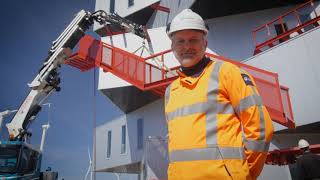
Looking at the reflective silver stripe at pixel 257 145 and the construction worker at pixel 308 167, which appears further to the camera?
the construction worker at pixel 308 167

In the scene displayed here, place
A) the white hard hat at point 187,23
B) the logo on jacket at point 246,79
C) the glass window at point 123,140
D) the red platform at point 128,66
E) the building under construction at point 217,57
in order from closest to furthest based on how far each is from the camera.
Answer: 1. the logo on jacket at point 246,79
2. the white hard hat at point 187,23
3. the building under construction at point 217,57
4. the red platform at point 128,66
5. the glass window at point 123,140

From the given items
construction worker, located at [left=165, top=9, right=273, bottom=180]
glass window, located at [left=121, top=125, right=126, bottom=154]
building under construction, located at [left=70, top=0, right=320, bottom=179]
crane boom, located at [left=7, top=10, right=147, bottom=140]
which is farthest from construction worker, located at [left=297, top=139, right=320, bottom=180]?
glass window, located at [left=121, top=125, right=126, bottom=154]

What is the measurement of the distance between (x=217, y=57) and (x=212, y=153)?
7287 mm

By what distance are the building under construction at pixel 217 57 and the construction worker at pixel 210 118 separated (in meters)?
0.79

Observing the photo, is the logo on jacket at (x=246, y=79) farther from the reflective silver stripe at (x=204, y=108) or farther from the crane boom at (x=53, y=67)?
the crane boom at (x=53, y=67)

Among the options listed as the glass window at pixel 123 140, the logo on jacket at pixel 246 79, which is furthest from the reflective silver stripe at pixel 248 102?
the glass window at pixel 123 140

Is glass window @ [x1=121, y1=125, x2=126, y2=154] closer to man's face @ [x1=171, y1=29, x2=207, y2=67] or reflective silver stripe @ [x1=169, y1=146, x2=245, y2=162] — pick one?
→ man's face @ [x1=171, y1=29, x2=207, y2=67]

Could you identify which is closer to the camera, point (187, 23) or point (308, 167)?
point (187, 23)

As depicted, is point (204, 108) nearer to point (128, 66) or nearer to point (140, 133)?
point (128, 66)

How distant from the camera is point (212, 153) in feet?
6.79

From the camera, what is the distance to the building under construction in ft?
28.3

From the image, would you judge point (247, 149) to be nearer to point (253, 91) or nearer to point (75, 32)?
point (253, 91)

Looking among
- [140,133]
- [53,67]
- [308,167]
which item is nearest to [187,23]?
[308,167]

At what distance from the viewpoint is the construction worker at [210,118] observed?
203 centimetres
